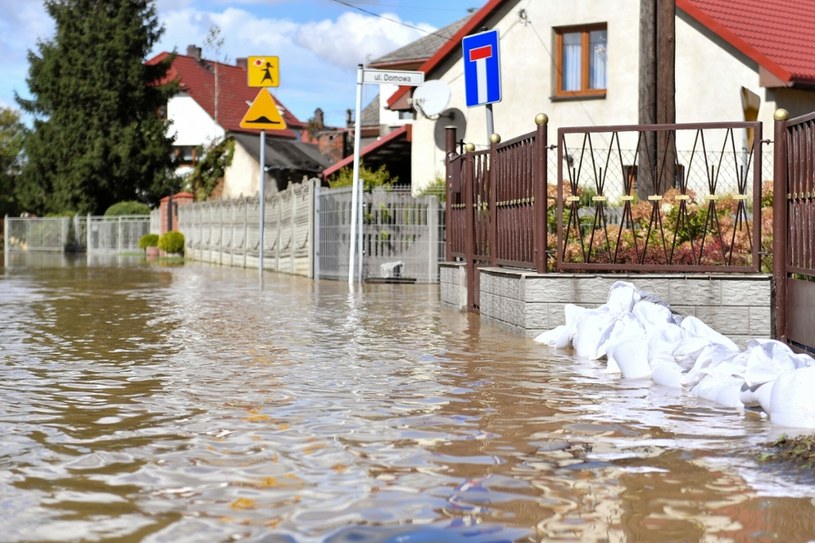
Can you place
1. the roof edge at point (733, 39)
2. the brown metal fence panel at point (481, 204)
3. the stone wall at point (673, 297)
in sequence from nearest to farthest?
the stone wall at point (673, 297)
the brown metal fence panel at point (481, 204)
the roof edge at point (733, 39)

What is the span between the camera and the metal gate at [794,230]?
9484mm

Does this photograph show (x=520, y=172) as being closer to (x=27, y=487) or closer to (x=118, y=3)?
(x=27, y=487)

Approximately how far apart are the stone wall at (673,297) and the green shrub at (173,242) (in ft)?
111

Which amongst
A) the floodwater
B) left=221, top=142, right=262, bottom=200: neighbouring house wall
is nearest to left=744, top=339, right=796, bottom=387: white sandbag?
the floodwater

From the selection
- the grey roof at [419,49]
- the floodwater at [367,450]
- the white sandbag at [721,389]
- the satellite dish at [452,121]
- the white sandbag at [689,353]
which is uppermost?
the grey roof at [419,49]

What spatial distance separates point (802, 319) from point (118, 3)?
56845mm

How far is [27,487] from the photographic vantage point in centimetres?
506

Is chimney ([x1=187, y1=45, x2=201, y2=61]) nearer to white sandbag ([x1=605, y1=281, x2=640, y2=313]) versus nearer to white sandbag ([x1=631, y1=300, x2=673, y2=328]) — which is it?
white sandbag ([x1=605, y1=281, x2=640, y2=313])

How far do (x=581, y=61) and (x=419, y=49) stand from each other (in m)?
15.3

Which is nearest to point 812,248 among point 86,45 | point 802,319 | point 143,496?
point 802,319

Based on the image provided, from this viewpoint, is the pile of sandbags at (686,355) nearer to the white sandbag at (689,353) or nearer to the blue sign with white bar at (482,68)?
the white sandbag at (689,353)

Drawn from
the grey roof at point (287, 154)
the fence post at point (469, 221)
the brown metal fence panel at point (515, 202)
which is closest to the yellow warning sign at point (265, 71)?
the fence post at point (469, 221)

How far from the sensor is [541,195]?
12.0 metres

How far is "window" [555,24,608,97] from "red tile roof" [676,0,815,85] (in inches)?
82.9
